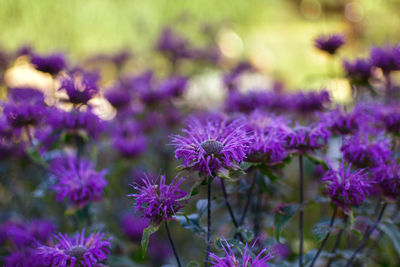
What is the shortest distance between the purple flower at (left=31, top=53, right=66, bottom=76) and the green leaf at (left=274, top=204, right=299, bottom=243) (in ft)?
2.78

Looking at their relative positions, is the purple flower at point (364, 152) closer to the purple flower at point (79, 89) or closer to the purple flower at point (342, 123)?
the purple flower at point (342, 123)

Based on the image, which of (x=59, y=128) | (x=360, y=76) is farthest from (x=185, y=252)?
(x=360, y=76)

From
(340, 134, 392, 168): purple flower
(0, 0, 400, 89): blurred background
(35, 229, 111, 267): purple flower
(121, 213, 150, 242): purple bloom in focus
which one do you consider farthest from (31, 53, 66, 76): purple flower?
(0, 0, 400, 89): blurred background

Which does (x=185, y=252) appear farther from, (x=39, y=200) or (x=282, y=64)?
(x=282, y=64)

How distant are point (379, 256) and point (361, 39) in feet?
12.3

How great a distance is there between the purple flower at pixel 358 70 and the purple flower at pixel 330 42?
0.22 feet

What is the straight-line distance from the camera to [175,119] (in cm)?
163

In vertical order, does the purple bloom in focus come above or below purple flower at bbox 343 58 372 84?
below

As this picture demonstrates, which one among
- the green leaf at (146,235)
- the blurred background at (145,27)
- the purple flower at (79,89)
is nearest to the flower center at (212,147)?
the green leaf at (146,235)

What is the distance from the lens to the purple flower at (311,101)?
1110 mm

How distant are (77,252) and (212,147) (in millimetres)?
321

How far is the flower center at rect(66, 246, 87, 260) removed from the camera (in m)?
0.68

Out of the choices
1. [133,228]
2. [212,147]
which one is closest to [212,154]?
[212,147]

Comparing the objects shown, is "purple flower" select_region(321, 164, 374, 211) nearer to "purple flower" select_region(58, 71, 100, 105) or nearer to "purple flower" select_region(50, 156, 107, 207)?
"purple flower" select_region(50, 156, 107, 207)
